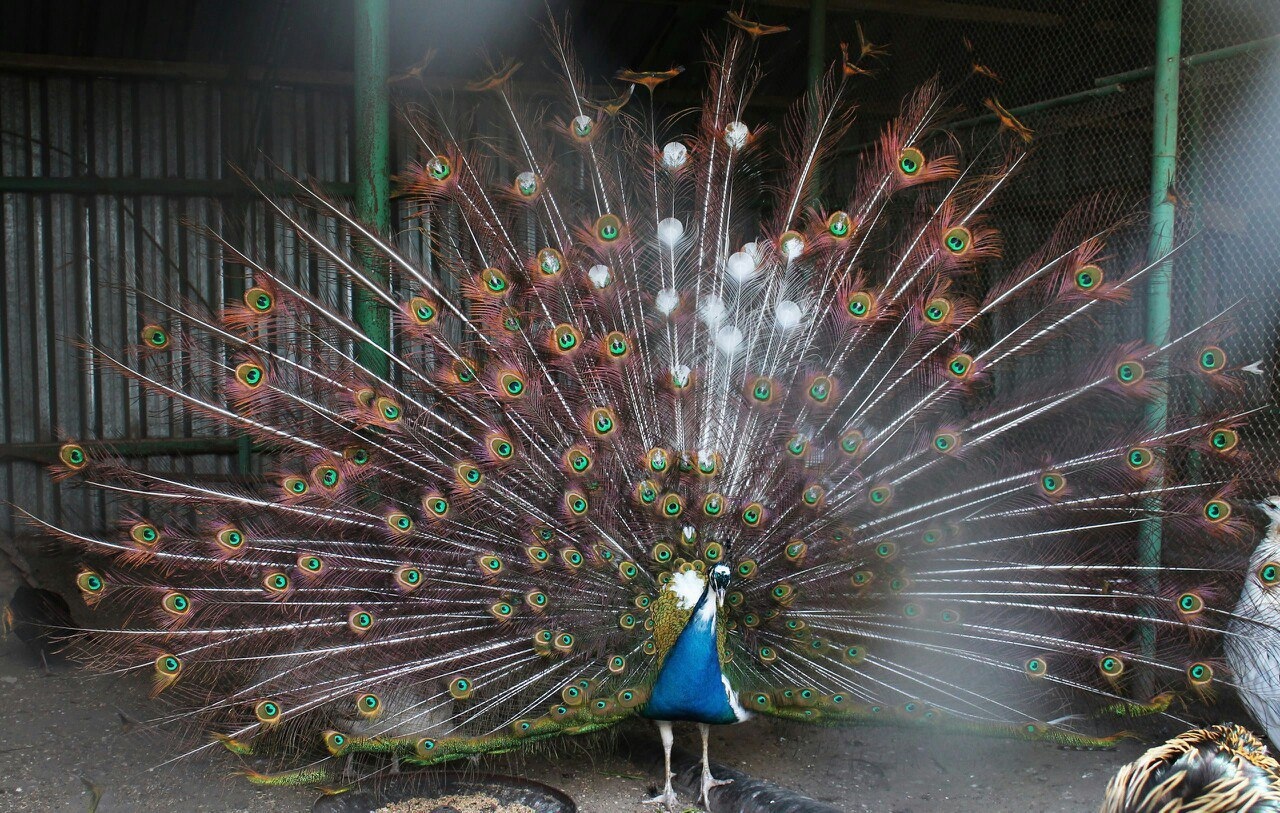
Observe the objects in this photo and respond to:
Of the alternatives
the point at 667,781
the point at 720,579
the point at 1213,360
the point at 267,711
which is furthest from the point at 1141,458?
the point at 267,711

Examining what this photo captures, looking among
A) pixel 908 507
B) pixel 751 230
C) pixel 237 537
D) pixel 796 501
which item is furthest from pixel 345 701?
pixel 751 230

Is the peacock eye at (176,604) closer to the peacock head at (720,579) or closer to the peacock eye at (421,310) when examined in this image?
the peacock eye at (421,310)

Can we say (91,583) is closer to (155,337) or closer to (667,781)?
(155,337)

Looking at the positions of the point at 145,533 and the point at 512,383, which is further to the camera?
the point at 512,383

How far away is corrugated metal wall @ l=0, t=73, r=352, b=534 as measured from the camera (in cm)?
802

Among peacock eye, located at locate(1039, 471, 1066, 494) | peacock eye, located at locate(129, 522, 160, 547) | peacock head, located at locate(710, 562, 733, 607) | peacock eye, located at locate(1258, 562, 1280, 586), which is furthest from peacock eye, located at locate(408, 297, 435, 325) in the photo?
peacock eye, located at locate(1258, 562, 1280, 586)

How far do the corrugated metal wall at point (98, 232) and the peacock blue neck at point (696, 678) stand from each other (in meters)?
5.17

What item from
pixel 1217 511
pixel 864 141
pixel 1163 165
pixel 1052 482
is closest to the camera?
pixel 1217 511

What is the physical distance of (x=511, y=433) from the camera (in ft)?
13.8

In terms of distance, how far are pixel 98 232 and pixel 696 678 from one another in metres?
6.54

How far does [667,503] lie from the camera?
159 inches

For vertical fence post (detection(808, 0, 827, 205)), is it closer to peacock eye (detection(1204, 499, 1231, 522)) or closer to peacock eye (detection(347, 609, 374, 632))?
peacock eye (detection(1204, 499, 1231, 522))

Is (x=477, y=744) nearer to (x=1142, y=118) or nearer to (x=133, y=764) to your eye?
(x=133, y=764)

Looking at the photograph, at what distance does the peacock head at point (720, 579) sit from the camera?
12.7 ft
